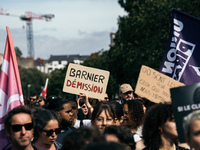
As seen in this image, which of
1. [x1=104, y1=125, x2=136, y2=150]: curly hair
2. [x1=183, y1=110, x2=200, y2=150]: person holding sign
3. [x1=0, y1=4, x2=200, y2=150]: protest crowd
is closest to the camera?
[x1=0, y1=4, x2=200, y2=150]: protest crowd

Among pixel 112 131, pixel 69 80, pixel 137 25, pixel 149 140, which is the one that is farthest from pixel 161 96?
pixel 137 25

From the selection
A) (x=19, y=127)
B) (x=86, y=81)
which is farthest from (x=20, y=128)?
(x=86, y=81)

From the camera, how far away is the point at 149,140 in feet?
13.1

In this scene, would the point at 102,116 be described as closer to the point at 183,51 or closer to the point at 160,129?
the point at 160,129

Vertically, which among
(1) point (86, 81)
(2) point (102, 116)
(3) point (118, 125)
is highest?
(3) point (118, 125)

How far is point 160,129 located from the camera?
398 centimetres

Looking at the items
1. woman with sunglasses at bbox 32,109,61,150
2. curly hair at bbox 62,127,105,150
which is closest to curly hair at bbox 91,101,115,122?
woman with sunglasses at bbox 32,109,61,150

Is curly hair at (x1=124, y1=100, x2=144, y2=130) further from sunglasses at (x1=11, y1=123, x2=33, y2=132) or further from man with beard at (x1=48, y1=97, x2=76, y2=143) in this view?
sunglasses at (x1=11, y1=123, x2=33, y2=132)

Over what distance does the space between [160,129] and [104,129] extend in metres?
0.53

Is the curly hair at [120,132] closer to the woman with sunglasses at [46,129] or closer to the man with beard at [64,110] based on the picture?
the woman with sunglasses at [46,129]

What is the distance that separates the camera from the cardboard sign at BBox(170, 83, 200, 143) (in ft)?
10.9

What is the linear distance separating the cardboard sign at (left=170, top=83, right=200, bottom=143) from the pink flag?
8.11 ft

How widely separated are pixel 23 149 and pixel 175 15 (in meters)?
3.51

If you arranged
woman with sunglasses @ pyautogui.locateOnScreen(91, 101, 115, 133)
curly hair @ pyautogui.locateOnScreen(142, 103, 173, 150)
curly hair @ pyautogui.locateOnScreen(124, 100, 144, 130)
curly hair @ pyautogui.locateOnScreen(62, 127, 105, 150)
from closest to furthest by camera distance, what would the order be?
1. curly hair @ pyautogui.locateOnScreen(62, 127, 105, 150)
2. curly hair @ pyautogui.locateOnScreen(142, 103, 173, 150)
3. woman with sunglasses @ pyautogui.locateOnScreen(91, 101, 115, 133)
4. curly hair @ pyautogui.locateOnScreen(124, 100, 144, 130)
